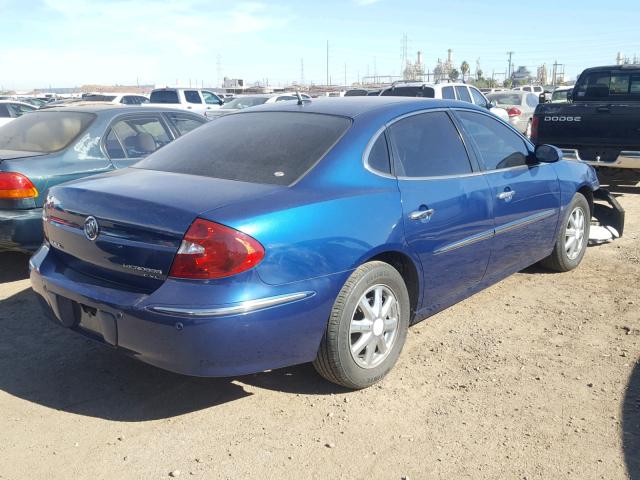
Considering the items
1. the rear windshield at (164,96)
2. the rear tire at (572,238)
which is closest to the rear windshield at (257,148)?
the rear tire at (572,238)

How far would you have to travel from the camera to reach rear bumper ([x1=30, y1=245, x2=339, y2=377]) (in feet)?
9.20

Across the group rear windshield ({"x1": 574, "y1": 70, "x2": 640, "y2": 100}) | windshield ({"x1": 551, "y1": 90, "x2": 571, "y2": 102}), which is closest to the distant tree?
windshield ({"x1": 551, "y1": 90, "x2": 571, "y2": 102})

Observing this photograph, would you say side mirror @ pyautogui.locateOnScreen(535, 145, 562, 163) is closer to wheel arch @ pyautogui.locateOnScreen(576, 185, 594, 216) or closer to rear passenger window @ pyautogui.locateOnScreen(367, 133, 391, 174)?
wheel arch @ pyautogui.locateOnScreen(576, 185, 594, 216)

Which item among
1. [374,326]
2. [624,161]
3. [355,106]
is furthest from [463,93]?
[374,326]

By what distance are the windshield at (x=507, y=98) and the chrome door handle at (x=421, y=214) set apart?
17.3 m

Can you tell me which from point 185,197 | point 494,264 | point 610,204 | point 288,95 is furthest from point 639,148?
point 288,95

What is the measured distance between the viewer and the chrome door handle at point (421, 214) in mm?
3575

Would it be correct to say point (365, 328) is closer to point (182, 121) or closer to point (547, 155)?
point (547, 155)

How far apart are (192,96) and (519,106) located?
11385 mm

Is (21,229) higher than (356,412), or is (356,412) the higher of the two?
(21,229)

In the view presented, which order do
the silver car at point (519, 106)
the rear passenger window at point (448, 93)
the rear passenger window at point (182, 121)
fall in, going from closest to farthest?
the rear passenger window at point (182, 121), the rear passenger window at point (448, 93), the silver car at point (519, 106)

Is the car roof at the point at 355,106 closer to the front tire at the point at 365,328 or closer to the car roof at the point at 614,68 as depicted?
the front tire at the point at 365,328

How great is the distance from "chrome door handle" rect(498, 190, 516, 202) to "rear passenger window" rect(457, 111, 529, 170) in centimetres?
19

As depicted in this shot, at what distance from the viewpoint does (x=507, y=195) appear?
174 inches
